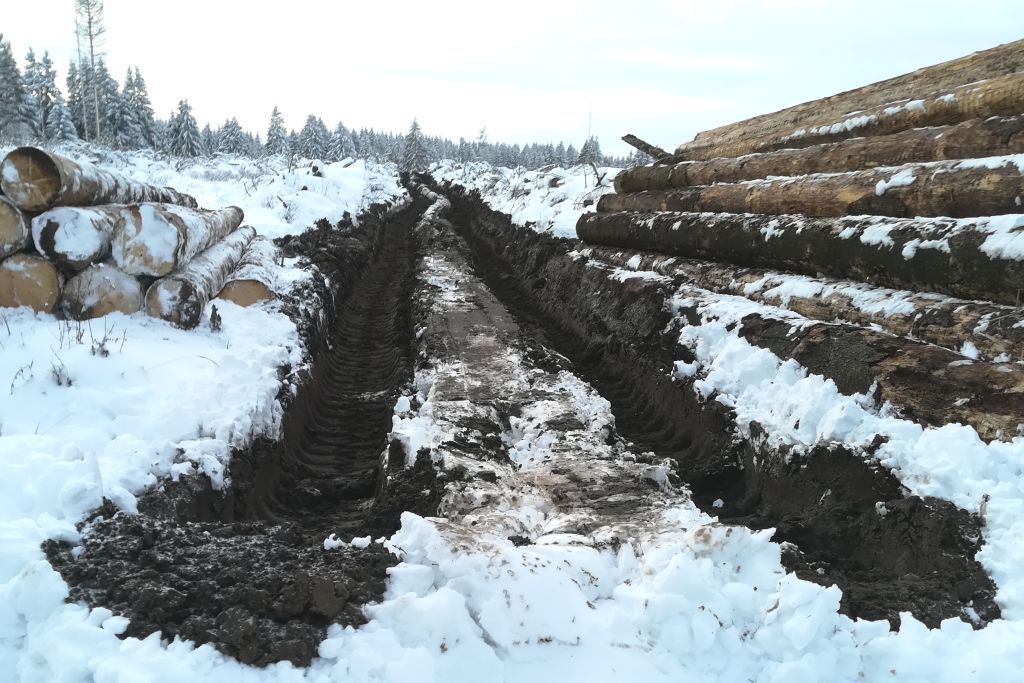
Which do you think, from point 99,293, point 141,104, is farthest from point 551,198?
point 141,104

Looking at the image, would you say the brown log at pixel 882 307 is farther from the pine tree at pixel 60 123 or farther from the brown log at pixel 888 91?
the pine tree at pixel 60 123

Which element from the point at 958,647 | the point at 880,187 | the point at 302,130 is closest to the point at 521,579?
the point at 958,647

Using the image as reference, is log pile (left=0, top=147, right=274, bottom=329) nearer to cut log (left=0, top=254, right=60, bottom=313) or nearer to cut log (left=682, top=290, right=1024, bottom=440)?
cut log (left=0, top=254, right=60, bottom=313)

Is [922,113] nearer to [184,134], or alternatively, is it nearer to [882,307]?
[882,307]

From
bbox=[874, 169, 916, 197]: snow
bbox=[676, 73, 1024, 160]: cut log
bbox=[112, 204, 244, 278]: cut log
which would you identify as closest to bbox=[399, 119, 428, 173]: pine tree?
bbox=[676, 73, 1024, 160]: cut log

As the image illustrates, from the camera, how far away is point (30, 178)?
532 cm

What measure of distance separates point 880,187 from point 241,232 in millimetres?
8613

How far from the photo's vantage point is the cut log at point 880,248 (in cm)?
430

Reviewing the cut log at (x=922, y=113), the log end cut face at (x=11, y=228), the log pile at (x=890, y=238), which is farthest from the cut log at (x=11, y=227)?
the cut log at (x=922, y=113)

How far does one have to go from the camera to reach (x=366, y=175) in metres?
31.2

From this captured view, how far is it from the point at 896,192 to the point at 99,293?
7.82 metres

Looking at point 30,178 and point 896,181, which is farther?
point 896,181

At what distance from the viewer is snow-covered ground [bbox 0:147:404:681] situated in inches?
92.8

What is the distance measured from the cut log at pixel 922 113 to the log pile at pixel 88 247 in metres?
8.27
